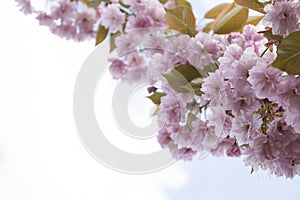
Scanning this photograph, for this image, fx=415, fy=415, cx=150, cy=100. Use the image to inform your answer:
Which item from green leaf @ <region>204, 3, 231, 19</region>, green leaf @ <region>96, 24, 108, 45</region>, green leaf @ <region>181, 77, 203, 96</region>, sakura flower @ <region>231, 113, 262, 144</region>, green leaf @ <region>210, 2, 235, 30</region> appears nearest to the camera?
A: sakura flower @ <region>231, 113, 262, 144</region>

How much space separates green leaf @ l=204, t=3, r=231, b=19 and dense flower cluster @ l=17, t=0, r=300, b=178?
0.11 meters

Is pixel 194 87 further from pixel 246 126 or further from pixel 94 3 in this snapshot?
pixel 94 3

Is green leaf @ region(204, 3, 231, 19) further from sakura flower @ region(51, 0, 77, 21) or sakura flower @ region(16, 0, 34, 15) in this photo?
sakura flower @ region(16, 0, 34, 15)

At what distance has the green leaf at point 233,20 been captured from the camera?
4.15ft

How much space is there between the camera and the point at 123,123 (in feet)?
4.19

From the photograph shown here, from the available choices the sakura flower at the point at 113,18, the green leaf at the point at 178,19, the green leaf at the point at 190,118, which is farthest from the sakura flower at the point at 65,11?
the green leaf at the point at 190,118

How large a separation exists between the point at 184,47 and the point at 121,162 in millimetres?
398

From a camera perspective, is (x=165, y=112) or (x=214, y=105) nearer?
(x=214, y=105)

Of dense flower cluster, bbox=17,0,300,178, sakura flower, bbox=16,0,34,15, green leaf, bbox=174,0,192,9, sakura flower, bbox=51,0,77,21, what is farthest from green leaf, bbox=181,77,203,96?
sakura flower, bbox=16,0,34,15

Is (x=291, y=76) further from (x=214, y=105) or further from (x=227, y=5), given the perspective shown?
(x=227, y=5)

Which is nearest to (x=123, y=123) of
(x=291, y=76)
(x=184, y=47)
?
(x=184, y=47)

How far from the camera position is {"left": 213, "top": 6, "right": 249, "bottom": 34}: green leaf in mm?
1266

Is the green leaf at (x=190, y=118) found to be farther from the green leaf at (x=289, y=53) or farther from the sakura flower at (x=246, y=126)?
the green leaf at (x=289, y=53)

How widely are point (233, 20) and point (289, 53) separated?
21.3 inches
